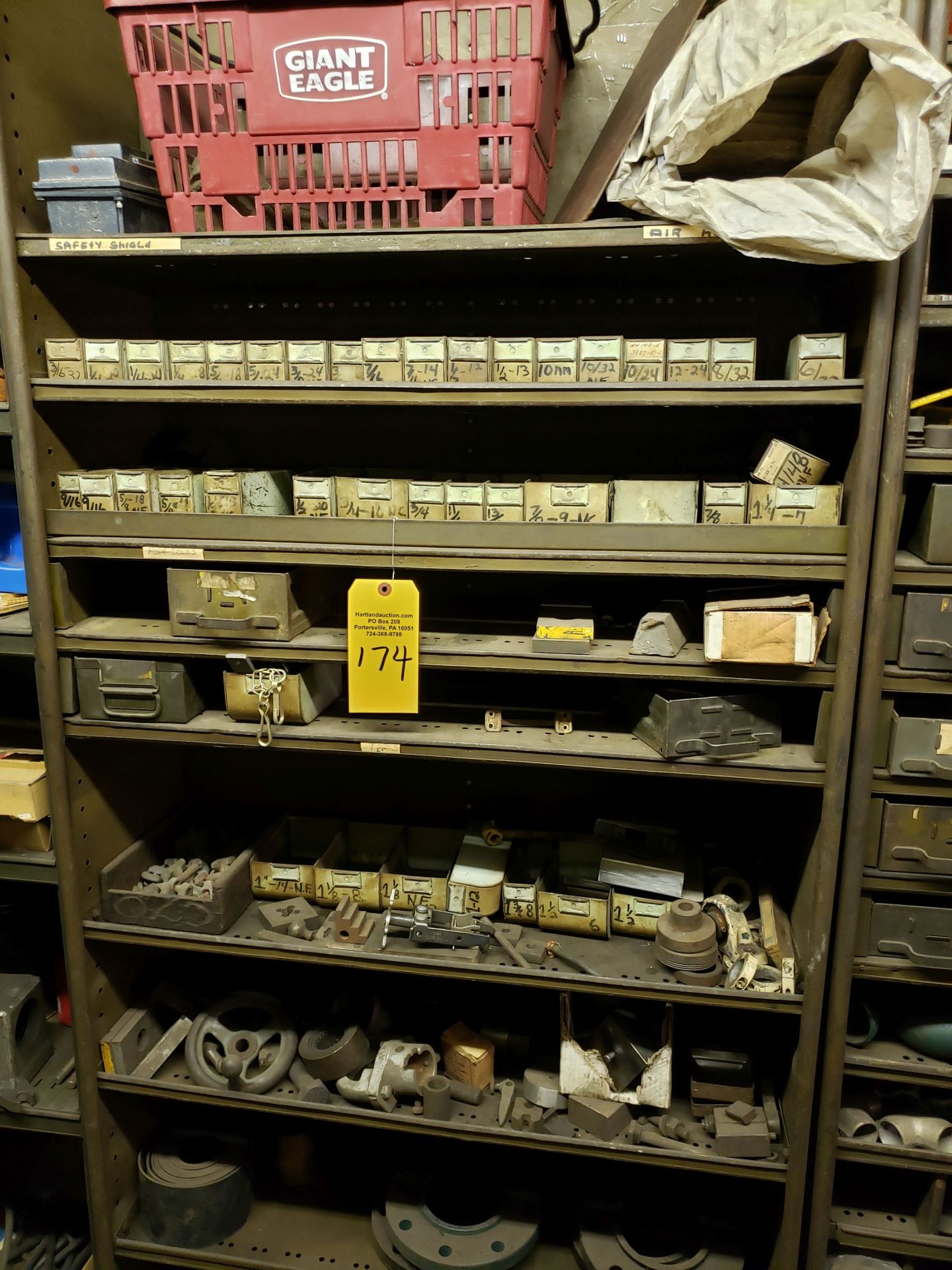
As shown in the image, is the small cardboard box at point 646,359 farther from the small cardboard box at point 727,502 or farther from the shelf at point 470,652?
the shelf at point 470,652

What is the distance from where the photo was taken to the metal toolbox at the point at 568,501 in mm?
1500

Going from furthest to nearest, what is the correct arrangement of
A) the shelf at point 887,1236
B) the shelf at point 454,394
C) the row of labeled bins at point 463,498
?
the shelf at point 887,1236, the row of labeled bins at point 463,498, the shelf at point 454,394

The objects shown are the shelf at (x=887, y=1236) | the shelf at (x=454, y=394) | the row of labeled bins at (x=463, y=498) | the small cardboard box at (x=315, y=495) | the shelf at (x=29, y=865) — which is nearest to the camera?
the shelf at (x=454, y=394)

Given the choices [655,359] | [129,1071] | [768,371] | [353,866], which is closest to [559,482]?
[655,359]

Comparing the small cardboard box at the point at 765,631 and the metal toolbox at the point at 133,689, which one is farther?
the metal toolbox at the point at 133,689

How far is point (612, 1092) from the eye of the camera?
Result: 173 cm

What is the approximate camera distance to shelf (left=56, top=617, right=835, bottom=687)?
58.5 inches

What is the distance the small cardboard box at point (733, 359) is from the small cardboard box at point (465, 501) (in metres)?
0.44

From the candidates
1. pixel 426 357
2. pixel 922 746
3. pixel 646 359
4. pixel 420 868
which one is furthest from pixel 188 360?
pixel 922 746

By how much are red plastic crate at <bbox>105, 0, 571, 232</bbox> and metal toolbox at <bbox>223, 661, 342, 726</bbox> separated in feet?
2.58

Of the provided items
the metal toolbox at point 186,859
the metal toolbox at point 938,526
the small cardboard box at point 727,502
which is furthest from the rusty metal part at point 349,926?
the metal toolbox at point 938,526

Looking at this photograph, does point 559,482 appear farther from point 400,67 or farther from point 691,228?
point 400,67

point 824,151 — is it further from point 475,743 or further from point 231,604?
point 231,604

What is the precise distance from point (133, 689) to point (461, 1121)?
3.52ft
